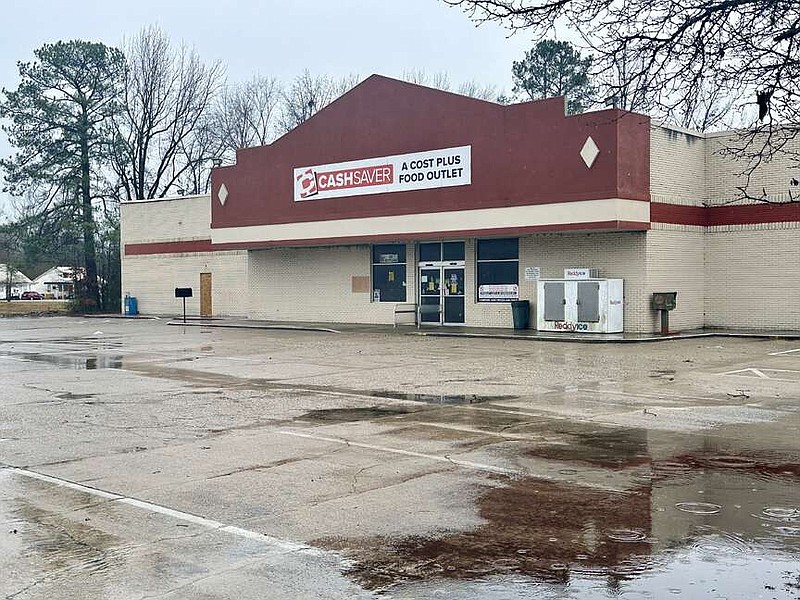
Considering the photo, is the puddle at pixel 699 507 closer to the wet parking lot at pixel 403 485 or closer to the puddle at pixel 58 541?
the wet parking lot at pixel 403 485

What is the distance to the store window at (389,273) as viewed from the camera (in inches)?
1344

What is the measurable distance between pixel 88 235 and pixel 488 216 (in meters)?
31.6

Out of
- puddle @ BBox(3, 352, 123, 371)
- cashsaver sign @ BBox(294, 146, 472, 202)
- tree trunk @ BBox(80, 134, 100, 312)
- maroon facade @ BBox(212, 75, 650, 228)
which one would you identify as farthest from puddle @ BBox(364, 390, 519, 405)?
tree trunk @ BBox(80, 134, 100, 312)

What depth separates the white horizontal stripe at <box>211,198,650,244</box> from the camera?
26750 mm

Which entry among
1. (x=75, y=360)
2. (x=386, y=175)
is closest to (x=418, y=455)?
(x=75, y=360)

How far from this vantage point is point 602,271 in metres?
Result: 28.4

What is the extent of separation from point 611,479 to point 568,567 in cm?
272

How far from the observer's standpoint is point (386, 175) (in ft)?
107

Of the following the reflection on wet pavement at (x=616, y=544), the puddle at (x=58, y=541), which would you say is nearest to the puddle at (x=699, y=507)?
the reflection on wet pavement at (x=616, y=544)

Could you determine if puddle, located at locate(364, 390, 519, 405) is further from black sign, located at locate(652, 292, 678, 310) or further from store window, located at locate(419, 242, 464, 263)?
store window, located at locate(419, 242, 464, 263)

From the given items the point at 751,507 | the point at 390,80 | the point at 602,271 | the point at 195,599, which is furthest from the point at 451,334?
the point at 195,599

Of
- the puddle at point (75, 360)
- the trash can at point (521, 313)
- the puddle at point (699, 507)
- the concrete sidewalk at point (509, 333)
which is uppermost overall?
the trash can at point (521, 313)

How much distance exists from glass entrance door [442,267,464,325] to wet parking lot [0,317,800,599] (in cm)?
1446

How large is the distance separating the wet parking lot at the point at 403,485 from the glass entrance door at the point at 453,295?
14463 millimetres
